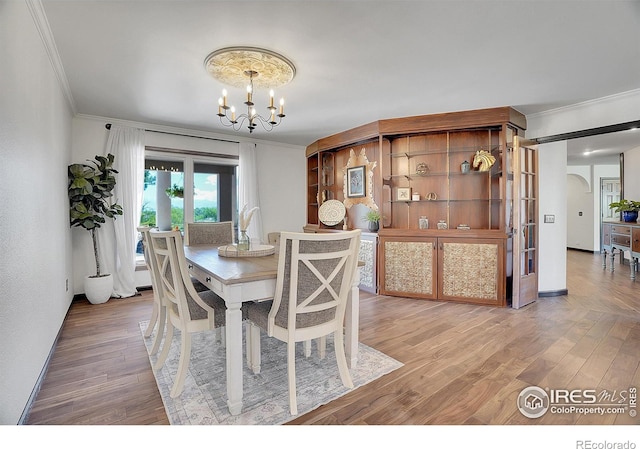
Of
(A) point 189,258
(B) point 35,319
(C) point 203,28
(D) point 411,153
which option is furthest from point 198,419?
(D) point 411,153

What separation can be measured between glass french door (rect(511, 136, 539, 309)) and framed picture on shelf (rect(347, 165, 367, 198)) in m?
1.98

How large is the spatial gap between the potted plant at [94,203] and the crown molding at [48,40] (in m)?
0.89

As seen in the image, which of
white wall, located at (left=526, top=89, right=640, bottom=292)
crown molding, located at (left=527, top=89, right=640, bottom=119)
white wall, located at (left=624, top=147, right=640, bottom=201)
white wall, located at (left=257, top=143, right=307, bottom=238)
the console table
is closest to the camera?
crown molding, located at (left=527, top=89, right=640, bottom=119)

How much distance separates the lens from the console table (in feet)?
Answer: 16.9

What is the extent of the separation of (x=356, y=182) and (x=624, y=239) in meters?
5.03

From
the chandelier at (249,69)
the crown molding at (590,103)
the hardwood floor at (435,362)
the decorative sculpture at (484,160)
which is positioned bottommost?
the hardwood floor at (435,362)

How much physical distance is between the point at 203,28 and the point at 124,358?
2.52 m

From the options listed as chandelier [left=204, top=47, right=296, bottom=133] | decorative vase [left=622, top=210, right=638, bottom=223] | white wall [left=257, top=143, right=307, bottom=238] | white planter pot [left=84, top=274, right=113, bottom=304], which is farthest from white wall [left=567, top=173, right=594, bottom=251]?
white planter pot [left=84, top=274, right=113, bottom=304]

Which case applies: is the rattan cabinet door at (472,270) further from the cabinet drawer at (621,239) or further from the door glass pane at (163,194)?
the door glass pane at (163,194)

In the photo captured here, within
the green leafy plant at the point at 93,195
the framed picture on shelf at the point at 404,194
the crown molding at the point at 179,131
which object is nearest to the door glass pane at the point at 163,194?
the crown molding at the point at 179,131

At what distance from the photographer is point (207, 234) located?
3629 millimetres

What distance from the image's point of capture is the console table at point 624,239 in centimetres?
516

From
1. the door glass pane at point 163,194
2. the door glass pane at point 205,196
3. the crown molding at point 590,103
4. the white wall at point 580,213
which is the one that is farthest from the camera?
the white wall at point 580,213

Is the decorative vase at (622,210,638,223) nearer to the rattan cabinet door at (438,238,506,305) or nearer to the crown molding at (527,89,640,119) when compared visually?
the crown molding at (527,89,640,119)
